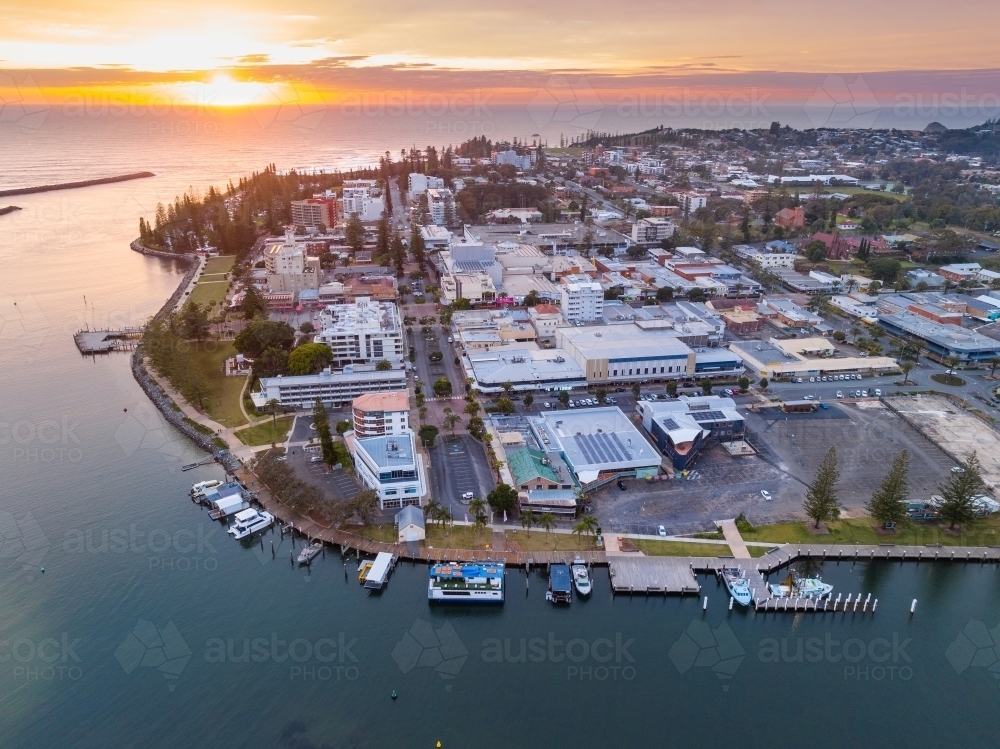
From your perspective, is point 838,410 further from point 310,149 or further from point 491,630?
point 310,149

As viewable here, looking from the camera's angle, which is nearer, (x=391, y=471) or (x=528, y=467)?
(x=391, y=471)

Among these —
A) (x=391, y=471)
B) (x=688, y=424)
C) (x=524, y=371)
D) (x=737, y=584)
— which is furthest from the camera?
(x=524, y=371)

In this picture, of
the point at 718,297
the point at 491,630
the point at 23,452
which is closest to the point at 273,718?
the point at 491,630

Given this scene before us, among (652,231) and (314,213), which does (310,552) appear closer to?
(652,231)

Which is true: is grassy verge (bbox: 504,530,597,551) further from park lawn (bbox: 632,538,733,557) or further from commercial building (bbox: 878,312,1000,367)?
commercial building (bbox: 878,312,1000,367)

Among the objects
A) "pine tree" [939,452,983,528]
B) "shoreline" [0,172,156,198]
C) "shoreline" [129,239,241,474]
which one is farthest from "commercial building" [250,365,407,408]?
"shoreline" [0,172,156,198]

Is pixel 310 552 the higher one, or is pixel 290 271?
pixel 290 271

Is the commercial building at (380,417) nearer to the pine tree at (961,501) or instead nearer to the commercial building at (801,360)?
the commercial building at (801,360)

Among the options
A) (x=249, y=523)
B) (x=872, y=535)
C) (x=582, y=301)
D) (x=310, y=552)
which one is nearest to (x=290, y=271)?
(x=582, y=301)
